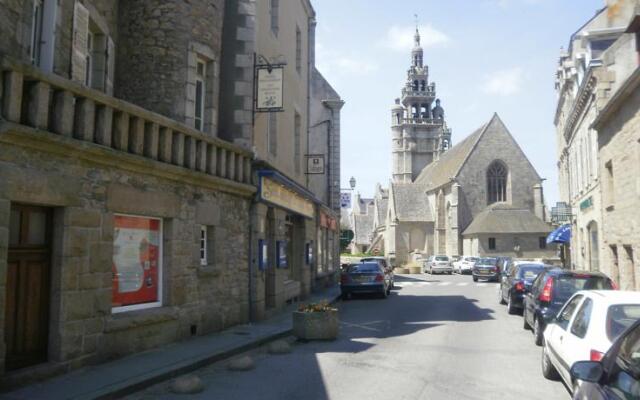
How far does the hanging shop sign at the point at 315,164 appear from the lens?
69.9 ft

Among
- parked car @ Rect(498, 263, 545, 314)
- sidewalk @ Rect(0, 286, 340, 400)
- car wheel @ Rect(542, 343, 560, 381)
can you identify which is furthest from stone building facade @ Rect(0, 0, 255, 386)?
parked car @ Rect(498, 263, 545, 314)

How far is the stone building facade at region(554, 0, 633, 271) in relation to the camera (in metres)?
21.1

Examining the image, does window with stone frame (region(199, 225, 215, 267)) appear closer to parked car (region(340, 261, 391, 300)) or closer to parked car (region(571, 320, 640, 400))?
parked car (region(571, 320, 640, 400))

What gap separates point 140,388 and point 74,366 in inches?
46.4

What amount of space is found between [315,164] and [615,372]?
18.0m

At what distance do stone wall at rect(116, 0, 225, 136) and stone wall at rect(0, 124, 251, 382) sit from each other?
2.09 m

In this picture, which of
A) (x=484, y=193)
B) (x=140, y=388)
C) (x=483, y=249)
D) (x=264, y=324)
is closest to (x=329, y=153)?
(x=264, y=324)

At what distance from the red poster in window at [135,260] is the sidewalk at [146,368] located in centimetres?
97

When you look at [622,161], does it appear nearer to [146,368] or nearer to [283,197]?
[283,197]

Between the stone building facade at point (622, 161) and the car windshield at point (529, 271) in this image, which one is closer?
the stone building facade at point (622, 161)

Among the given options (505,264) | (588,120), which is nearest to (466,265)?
(505,264)

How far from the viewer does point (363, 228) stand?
9988 centimetres

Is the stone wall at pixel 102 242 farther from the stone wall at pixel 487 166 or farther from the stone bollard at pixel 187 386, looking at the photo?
the stone wall at pixel 487 166

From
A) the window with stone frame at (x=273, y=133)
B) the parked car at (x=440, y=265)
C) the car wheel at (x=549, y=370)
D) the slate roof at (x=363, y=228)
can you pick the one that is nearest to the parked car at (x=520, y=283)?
the car wheel at (x=549, y=370)
